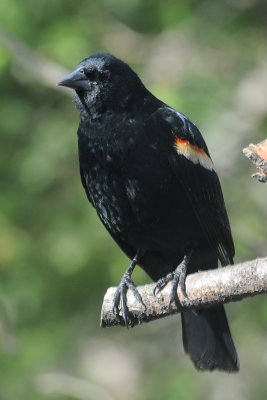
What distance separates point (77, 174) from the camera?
526 cm

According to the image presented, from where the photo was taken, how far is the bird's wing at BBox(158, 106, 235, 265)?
10.5 feet

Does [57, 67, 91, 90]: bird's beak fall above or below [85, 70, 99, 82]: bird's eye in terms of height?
below

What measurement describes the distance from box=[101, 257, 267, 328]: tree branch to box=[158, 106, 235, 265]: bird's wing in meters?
0.49

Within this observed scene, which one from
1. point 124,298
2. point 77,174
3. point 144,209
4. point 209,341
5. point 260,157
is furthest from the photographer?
point 77,174

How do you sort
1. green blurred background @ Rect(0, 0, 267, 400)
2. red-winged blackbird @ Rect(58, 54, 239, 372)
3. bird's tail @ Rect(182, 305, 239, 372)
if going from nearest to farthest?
red-winged blackbird @ Rect(58, 54, 239, 372) → bird's tail @ Rect(182, 305, 239, 372) → green blurred background @ Rect(0, 0, 267, 400)

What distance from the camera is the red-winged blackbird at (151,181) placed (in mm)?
3113

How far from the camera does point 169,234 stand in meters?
3.26

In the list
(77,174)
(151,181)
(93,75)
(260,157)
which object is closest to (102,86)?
(93,75)

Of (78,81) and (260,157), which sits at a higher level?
(78,81)

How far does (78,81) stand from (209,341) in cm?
138

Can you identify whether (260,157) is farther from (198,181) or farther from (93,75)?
(93,75)

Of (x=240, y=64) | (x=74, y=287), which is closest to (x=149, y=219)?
(x=74, y=287)

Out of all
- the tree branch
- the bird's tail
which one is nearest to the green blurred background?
the bird's tail

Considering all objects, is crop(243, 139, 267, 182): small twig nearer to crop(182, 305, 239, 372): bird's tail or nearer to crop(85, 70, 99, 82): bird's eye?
crop(85, 70, 99, 82): bird's eye
